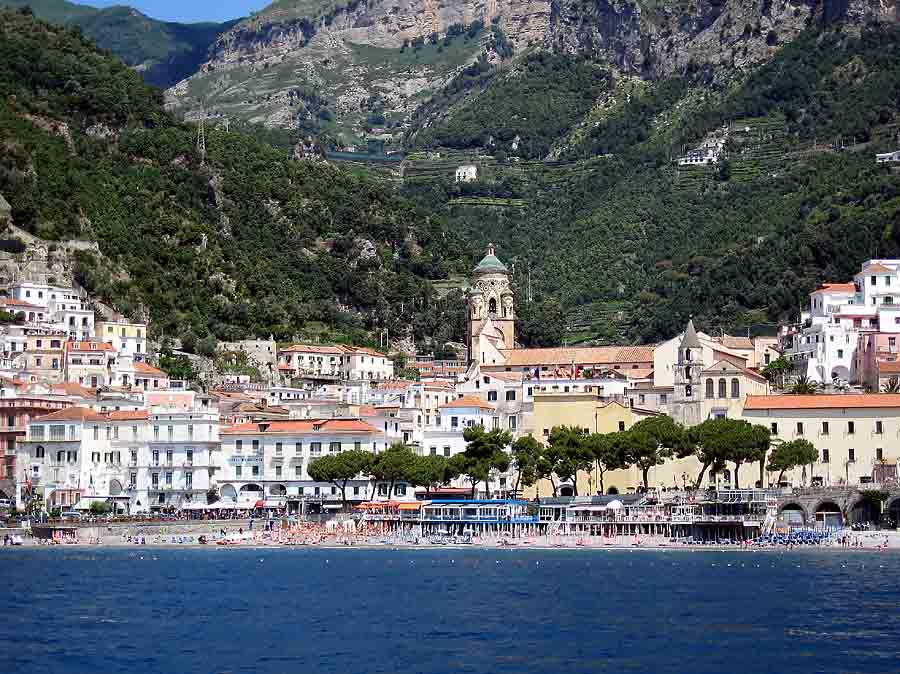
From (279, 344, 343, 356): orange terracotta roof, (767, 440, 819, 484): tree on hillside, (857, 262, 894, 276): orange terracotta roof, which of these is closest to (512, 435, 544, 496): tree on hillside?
(767, 440, 819, 484): tree on hillside

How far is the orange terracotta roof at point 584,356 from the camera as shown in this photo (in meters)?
134

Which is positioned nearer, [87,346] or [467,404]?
[467,404]

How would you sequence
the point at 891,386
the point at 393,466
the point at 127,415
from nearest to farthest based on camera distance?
the point at 393,466
the point at 127,415
the point at 891,386

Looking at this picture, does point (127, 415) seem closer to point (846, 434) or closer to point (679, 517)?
point (679, 517)

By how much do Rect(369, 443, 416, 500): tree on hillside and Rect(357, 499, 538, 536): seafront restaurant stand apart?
71.8 inches

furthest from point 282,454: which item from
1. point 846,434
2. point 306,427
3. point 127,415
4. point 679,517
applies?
point 846,434

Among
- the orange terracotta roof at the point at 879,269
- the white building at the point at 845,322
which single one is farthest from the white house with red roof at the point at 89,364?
the orange terracotta roof at the point at 879,269

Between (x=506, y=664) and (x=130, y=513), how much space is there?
61.6m

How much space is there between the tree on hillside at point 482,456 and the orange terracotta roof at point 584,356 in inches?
815

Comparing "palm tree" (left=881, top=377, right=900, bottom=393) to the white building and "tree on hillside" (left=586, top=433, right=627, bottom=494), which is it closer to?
the white building

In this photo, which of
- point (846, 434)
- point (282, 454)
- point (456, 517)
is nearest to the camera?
point (456, 517)

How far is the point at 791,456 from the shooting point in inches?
4318

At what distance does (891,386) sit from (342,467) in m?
36.4

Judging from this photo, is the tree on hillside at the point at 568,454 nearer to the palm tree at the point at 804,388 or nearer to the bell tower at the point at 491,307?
the palm tree at the point at 804,388
